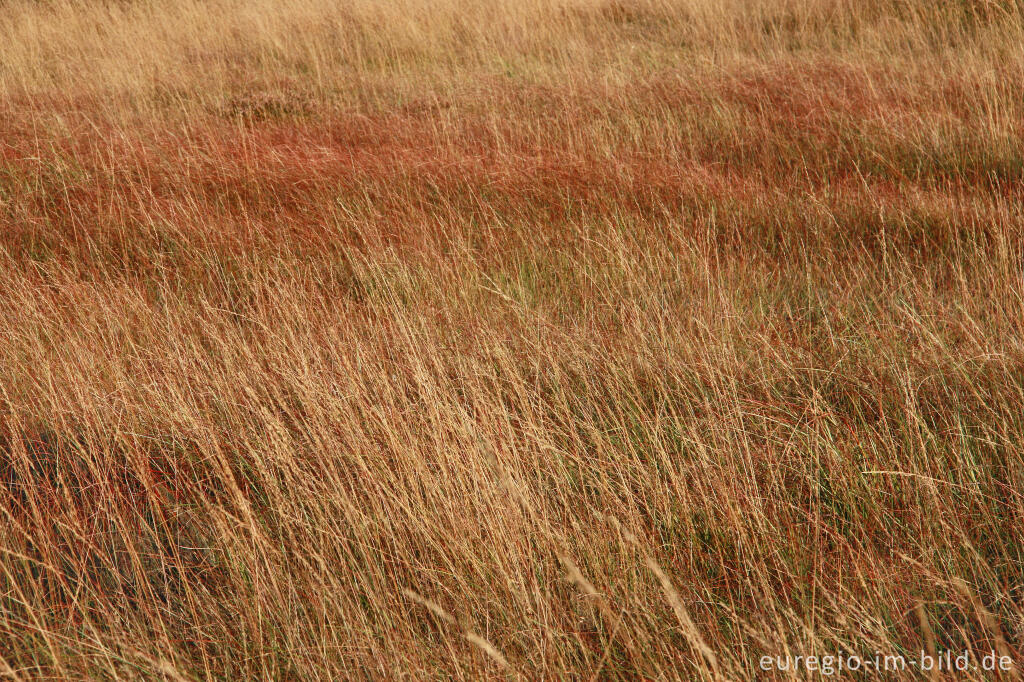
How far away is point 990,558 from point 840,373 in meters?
0.84

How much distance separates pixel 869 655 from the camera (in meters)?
1.54

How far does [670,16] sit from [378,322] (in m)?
7.53

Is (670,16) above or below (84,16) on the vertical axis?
below

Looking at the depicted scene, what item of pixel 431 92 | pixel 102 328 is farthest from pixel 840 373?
pixel 431 92

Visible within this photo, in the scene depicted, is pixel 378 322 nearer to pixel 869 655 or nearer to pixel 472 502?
pixel 472 502

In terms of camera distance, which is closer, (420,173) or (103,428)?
(103,428)

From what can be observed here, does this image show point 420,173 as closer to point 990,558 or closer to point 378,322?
point 378,322

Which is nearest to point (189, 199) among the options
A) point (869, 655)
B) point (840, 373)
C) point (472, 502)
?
point (472, 502)

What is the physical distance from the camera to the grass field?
5.51 ft

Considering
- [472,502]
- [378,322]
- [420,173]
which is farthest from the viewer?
[420,173]

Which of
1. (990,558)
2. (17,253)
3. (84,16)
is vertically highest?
(84,16)

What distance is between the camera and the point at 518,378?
242 cm

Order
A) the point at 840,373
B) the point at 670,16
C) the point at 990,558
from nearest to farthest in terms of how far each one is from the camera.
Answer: the point at 990,558 → the point at 840,373 → the point at 670,16

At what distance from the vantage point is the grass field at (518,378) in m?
1.68
